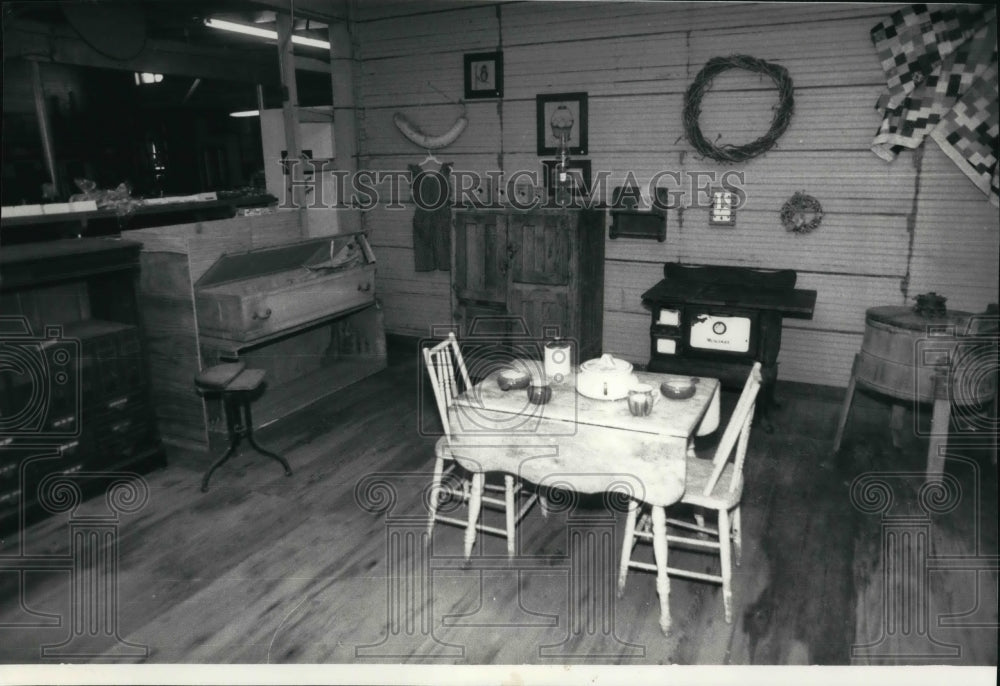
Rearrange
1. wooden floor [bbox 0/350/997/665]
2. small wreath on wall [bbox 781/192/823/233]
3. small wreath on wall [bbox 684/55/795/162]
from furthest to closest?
small wreath on wall [bbox 781/192/823/233] → small wreath on wall [bbox 684/55/795/162] → wooden floor [bbox 0/350/997/665]

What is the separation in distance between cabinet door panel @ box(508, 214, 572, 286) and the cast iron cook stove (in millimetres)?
949

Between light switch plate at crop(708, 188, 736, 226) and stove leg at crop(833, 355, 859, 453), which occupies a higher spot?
light switch plate at crop(708, 188, 736, 226)

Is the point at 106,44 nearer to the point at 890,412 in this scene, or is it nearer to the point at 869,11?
the point at 869,11

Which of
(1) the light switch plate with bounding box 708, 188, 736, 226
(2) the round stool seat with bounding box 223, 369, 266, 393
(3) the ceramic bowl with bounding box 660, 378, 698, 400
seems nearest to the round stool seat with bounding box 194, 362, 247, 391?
(2) the round stool seat with bounding box 223, 369, 266, 393

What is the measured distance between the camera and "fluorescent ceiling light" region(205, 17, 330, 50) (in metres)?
7.75

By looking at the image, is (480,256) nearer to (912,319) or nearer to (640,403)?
(640,403)

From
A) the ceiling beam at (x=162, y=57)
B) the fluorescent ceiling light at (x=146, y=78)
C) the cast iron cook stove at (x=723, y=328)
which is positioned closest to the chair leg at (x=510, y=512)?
the cast iron cook stove at (x=723, y=328)

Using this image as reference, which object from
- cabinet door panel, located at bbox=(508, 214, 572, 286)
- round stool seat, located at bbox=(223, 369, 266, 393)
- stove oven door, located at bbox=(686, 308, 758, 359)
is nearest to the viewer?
round stool seat, located at bbox=(223, 369, 266, 393)

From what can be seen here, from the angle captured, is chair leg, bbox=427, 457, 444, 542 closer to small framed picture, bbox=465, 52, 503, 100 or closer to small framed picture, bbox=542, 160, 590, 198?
small framed picture, bbox=542, 160, 590, 198

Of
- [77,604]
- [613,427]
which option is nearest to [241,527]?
[77,604]

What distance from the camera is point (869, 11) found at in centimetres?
579

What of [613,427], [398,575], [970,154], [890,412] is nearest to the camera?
[613,427]

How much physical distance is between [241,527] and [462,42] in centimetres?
559

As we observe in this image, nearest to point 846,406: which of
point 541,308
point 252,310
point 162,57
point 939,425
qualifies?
point 939,425
